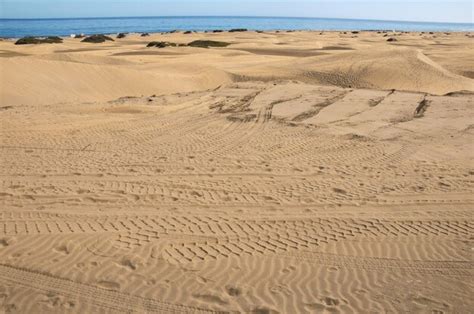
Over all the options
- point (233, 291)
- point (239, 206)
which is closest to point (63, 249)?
point (233, 291)

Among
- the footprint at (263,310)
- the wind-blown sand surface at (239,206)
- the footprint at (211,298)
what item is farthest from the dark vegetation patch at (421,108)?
the footprint at (211,298)

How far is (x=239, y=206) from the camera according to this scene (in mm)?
6422

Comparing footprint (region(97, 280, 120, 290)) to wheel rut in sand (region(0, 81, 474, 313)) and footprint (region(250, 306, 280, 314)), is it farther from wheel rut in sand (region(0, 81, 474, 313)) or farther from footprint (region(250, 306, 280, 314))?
footprint (region(250, 306, 280, 314))

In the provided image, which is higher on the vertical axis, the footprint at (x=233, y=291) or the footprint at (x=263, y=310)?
the footprint at (x=233, y=291)

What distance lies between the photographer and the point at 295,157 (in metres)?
8.53

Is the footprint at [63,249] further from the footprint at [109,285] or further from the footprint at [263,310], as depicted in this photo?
the footprint at [263,310]

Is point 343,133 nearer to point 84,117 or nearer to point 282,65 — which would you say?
point 84,117

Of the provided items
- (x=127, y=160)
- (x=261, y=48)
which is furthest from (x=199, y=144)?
(x=261, y=48)

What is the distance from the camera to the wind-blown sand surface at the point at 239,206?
459cm

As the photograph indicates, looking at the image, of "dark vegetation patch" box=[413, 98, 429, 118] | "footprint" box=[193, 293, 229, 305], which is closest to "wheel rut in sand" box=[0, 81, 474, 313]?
"footprint" box=[193, 293, 229, 305]

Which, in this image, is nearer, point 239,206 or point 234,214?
point 234,214

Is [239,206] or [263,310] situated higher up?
[239,206]

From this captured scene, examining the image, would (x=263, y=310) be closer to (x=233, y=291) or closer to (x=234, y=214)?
(x=233, y=291)

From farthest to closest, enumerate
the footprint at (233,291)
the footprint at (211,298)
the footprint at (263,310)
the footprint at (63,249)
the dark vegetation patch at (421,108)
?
1. the dark vegetation patch at (421,108)
2. the footprint at (63,249)
3. the footprint at (233,291)
4. the footprint at (211,298)
5. the footprint at (263,310)
